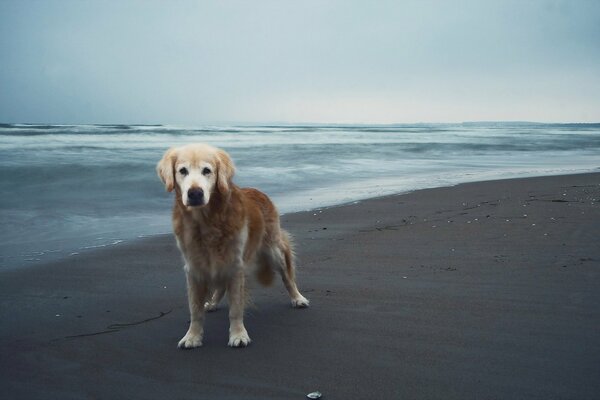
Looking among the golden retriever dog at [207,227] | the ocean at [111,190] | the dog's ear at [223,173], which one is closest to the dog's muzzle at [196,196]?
the golden retriever dog at [207,227]

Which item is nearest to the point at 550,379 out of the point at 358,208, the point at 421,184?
the point at 358,208

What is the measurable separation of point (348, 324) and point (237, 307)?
0.82 m

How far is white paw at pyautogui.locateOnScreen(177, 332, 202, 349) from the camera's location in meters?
3.50

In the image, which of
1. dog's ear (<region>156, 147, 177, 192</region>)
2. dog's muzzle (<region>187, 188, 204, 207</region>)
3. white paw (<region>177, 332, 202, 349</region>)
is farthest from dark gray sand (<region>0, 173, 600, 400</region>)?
dog's ear (<region>156, 147, 177, 192</region>)

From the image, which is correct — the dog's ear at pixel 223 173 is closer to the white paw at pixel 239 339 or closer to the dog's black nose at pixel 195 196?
the dog's black nose at pixel 195 196

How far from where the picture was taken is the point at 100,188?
44.2 feet

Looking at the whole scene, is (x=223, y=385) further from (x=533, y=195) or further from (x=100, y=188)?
(x=100, y=188)

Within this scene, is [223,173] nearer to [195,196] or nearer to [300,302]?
[195,196]

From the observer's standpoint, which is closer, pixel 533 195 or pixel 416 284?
pixel 416 284

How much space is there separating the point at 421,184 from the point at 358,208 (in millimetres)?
4621

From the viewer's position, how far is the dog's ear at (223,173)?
3.63m

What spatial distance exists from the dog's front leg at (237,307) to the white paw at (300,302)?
0.60 m

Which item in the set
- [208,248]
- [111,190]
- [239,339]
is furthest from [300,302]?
[111,190]

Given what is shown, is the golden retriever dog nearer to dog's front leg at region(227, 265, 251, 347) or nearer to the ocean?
dog's front leg at region(227, 265, 251, 347)
